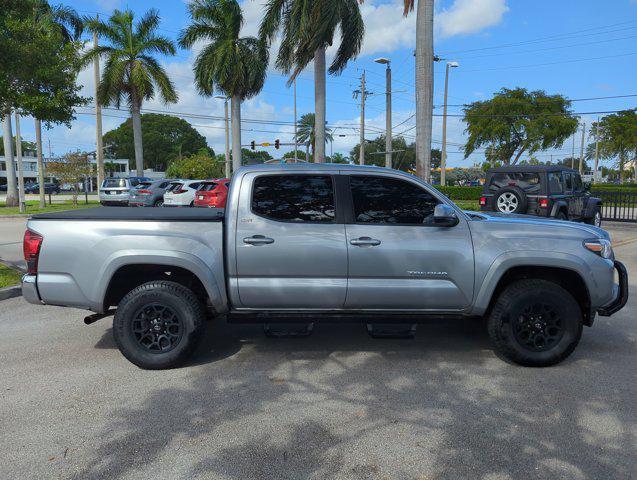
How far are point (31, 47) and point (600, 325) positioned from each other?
936 cm

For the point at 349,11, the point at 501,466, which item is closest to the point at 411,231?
the point at 501,466

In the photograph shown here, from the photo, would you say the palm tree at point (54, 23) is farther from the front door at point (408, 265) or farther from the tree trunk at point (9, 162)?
the front door at point (408, 265)

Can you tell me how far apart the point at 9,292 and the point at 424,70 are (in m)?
11.5

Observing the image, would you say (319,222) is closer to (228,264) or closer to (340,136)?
(228,264)

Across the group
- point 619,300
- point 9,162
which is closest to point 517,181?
point 619,300

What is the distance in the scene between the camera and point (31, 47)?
8273mm

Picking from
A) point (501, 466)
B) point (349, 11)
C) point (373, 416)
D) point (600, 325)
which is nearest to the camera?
point (501, 466)

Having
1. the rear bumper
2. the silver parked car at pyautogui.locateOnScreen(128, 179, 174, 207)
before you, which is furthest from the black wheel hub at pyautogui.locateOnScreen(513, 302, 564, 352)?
the silver parked car at pyautogui.locateOnScreen(128, 179, 174, 207)

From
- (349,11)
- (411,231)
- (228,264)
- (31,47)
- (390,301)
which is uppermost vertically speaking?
(349,11)

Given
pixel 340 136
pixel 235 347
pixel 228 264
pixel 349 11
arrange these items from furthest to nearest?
pixel 340 136 < pixel 349 11 < pixel 235 347 < pixel 228 264

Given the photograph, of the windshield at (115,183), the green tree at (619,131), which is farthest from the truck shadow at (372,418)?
the green tree at (619,131)

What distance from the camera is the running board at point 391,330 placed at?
14.8 ft

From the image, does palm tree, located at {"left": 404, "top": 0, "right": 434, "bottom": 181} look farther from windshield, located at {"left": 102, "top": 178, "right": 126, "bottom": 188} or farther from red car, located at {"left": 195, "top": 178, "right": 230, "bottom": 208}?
windshield, located at {"left": 102, "top": 178, "right": 126, "bottom": 188}

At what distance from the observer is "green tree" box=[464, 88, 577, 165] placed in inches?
1613
